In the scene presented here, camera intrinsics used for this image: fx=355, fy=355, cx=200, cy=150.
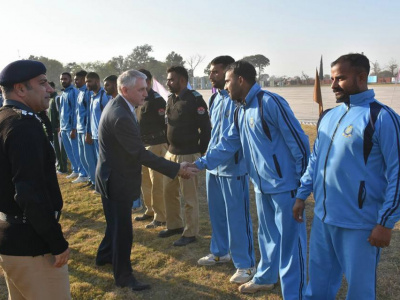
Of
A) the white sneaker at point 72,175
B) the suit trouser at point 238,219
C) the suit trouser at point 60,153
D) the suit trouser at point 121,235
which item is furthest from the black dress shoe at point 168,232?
the suit trouser at point 60,153

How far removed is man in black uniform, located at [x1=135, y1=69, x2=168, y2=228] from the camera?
5.36m

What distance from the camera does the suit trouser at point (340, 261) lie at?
7.61ft

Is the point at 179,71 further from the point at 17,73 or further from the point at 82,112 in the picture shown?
the point at 82,112

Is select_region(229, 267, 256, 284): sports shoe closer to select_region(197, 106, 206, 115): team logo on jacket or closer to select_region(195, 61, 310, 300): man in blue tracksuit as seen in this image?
select_region(195, 61, 310, 300): man in blue tracksuit

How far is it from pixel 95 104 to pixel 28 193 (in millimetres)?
5068

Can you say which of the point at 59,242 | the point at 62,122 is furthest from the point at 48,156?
the point at 62,122

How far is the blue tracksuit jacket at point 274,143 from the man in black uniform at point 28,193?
170 centimetres

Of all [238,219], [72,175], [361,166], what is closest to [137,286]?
[238,219]

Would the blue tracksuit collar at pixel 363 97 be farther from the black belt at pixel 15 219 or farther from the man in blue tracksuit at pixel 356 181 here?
the black belt at pixel 15 219

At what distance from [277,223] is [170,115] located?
226cm

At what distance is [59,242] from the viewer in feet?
7.00

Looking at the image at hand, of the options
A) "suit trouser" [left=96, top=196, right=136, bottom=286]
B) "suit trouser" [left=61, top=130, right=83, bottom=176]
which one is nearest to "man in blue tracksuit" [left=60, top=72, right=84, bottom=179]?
"suit trouser" [left=61, top=130, right=83, bottom=176]

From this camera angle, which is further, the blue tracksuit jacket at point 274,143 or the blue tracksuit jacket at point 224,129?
the blue tracksuit jacket at point 224,129

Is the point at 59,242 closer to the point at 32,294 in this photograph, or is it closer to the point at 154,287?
the point at 32,294
